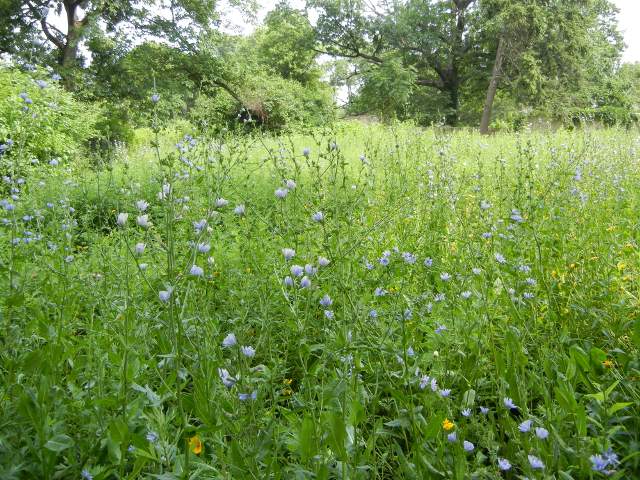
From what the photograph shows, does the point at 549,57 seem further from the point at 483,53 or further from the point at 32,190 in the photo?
the point at 32,190

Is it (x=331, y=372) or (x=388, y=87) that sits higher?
(x=388, y=87)

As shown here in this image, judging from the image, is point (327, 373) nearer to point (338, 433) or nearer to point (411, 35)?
point (338, 433)

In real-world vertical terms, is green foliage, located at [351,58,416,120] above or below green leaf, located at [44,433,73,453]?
above

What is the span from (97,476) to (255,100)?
1665 centimetres

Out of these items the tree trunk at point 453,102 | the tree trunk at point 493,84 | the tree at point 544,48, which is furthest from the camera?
the tree trunk at point 453,102

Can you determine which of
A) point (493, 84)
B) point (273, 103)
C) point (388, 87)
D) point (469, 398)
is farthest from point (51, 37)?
point (469, 398)

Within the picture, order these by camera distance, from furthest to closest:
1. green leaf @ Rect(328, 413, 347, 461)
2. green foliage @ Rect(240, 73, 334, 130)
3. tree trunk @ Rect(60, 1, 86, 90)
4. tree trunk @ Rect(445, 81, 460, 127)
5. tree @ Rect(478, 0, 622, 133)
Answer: tree trunk @ Rect(445, 81, 460, 127) < tree @ Rect(478, 0, 622, 133) < green foliage @ Rect(240, 73, 334, 130) < tree trunk @ Rect(60, 1, 86, 90) < green leaf @ Rect(328, 413, 347, 461)

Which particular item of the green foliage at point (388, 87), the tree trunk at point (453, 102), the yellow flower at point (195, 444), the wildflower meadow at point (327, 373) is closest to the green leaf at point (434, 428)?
the wildflower meadow at point (327, 373)

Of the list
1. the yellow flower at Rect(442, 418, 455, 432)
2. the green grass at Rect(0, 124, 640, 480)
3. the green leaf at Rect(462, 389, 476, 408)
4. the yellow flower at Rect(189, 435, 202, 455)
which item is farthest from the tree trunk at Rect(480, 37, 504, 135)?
the yellow flower at Rect(189, 435, 202, 455)

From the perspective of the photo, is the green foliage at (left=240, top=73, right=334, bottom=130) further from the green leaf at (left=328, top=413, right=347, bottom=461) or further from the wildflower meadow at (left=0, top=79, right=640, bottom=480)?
the green leaf at (left=328, top=413, right=347, bottom=461)

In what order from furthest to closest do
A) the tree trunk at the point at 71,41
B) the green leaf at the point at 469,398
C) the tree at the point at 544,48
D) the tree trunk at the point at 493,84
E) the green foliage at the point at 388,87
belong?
the green foliage at the point at 388,87
the tree trunk at the point at 493,84
the tree at the point at 544,48
the tree trunk at the point at 71,41
the green leaf at the point at 469,398

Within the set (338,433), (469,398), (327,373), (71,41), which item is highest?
(71,41)

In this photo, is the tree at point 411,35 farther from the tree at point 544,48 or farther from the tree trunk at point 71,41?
the tree trunk at point 71,41

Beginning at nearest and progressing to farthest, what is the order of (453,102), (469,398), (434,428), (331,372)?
(434,428) < (469,398) < (331,372) < (453,102)
